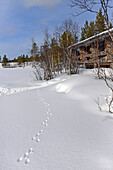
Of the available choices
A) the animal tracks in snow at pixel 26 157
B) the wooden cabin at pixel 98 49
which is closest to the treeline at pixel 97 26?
the wooden cabin at pixel 98 49

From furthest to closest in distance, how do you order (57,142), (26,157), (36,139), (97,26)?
(97,26) < (36,139) < (57,142) < (26,157)

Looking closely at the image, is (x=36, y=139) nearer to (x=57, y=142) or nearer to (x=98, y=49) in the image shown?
(x=57, y=142)

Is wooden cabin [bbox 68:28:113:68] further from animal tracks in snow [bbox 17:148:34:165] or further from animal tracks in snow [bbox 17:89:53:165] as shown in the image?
animal tracks in snow [bbox 17:148:34:165]

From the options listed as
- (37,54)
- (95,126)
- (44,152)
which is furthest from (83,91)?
(37,54)

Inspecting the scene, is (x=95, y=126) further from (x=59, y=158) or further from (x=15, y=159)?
(x=15, y=159)

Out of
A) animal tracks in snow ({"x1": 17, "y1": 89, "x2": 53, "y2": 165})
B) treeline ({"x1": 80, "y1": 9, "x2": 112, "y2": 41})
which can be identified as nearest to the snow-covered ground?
animal tracks in snow ({"x1": 17, "y1": 89, "x2": 53, "y2": 165})

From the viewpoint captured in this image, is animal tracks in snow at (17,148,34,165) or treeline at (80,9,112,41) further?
treeline at (80,9,112,41)

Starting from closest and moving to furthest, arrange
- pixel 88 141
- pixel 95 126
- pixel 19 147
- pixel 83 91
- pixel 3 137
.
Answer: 1. pixel 19 147
2. pixel 88 141
3. pixel 3 137
4. pixel 95 126
5. pixel 83 91

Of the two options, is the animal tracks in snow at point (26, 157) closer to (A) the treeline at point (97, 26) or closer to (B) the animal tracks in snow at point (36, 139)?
(B) the animal tracks in snow at point (36, 139)

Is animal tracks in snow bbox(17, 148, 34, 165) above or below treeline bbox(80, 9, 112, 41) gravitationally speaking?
below

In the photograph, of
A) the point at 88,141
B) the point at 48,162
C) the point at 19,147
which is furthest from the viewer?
the point at 88,141

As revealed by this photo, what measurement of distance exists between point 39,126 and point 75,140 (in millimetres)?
1177

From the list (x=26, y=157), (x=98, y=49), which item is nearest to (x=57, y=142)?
(x=26, y=157)

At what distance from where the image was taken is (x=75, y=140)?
7.83ft
